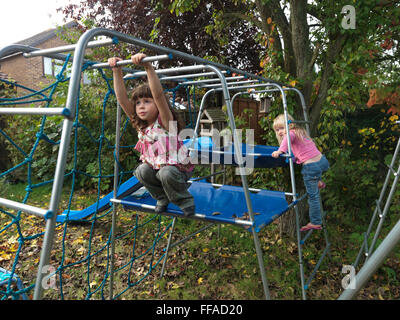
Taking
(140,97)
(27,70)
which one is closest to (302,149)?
(140,97)

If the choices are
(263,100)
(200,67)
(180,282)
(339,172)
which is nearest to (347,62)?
(263,100)

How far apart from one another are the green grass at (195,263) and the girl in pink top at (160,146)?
861 millimetres

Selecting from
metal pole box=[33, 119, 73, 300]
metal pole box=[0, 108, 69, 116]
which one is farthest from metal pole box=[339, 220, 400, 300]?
metal pole box=[0, 108, 69, 116]

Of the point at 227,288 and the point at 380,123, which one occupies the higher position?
the point at 380,123

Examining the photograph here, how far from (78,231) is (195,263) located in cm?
179

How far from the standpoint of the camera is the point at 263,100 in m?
3.92

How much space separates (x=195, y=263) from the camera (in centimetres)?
322

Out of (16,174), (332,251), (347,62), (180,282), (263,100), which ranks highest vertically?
(347,62)

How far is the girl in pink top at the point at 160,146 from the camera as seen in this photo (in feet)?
6.25

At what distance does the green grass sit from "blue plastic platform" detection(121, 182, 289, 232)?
0.54 m

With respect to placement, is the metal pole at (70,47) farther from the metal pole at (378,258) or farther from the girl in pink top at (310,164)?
the girl in pink top at (310,164)

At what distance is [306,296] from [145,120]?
86.0 inches

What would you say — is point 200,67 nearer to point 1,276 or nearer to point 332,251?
point 1,276

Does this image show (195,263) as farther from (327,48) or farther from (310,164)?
(327,48)
